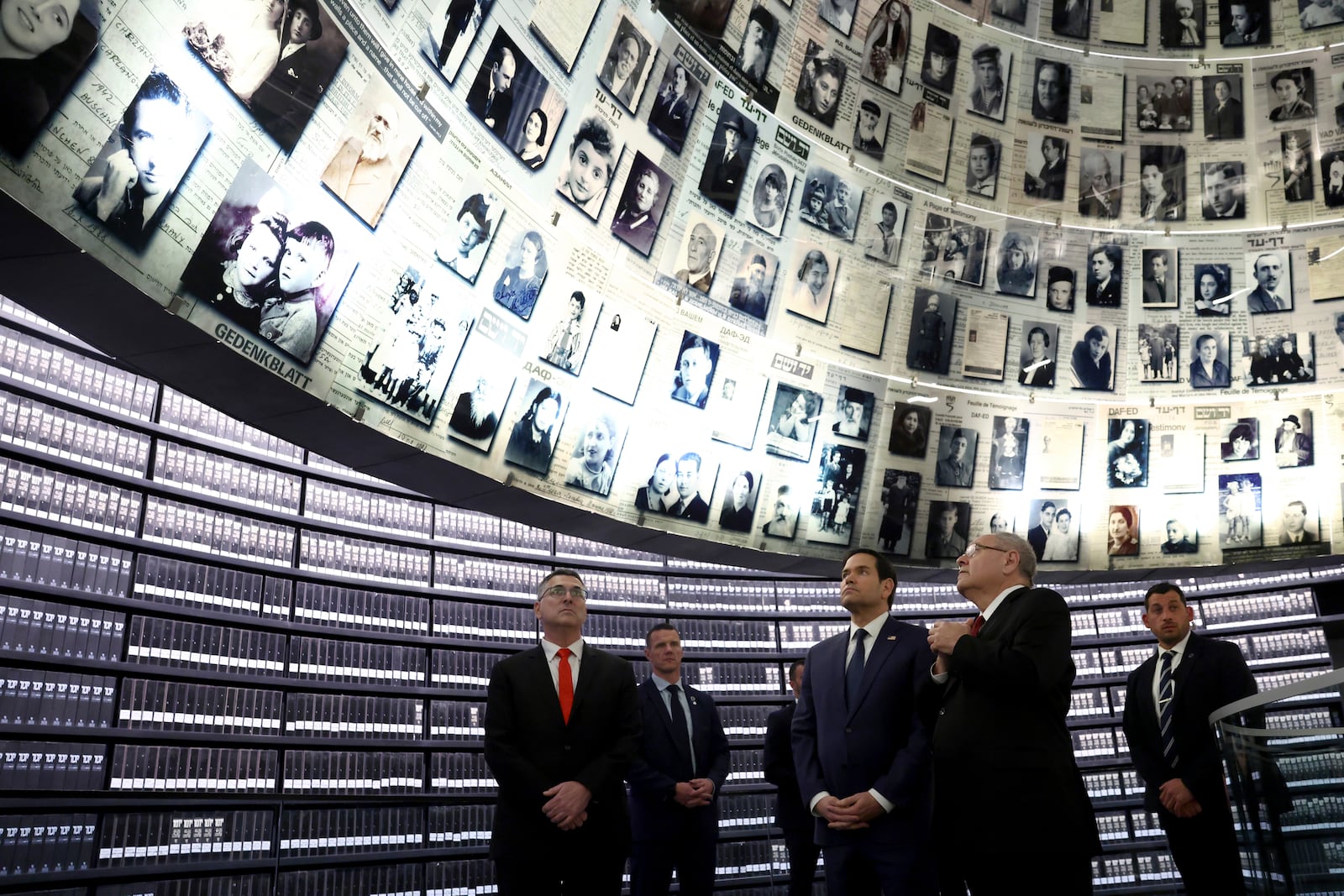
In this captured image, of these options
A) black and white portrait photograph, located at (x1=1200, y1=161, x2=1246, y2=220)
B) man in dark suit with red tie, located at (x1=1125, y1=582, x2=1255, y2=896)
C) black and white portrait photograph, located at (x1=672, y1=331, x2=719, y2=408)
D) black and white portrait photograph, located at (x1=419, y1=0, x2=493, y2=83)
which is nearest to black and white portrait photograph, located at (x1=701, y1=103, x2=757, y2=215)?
black and white portrait photograph, located at (x1=672, y1=331, x2=719, y2=408)

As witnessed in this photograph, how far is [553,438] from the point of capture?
13.4 feet

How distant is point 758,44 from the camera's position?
4605mm

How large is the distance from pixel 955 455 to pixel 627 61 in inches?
98.1

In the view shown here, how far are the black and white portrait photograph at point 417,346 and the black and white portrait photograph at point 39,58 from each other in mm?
1157

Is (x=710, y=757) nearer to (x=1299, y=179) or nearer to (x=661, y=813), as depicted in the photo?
(x=661, y=813)

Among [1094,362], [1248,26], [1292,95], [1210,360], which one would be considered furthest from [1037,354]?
[1248,26]

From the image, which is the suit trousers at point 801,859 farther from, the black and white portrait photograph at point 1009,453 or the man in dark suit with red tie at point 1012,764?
the man in dark suit with red tie at point 1012,764

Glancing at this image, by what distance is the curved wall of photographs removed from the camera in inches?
117

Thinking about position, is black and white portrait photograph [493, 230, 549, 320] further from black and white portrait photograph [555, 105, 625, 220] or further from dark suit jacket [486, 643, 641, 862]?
dark suit jacket [486, 643, 641, 862]

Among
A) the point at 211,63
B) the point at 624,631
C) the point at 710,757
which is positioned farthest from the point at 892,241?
the point at 624,631

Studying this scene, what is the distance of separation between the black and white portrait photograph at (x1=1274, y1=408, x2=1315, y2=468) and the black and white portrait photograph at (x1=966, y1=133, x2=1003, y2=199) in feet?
6.05

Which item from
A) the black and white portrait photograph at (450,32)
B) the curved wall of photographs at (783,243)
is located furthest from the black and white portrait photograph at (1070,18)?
the black and white portrait photograph at (450,32)

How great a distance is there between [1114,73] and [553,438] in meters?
3.50

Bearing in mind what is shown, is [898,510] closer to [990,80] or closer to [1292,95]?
[990,80]
